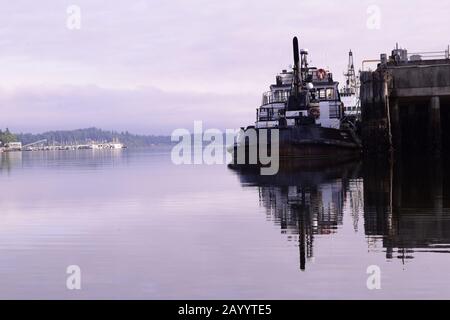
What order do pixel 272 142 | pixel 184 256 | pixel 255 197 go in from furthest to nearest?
pixel 272 142 → pixel 255 197 → pixel 184 256

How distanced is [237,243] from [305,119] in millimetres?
37701

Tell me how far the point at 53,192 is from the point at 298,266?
75.1 ft

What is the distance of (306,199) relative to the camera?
24.2 metres

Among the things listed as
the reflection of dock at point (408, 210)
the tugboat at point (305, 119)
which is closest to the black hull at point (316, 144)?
the tugboat at point (305, 119)

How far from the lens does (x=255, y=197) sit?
26422mm

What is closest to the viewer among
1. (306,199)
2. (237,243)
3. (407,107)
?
(237,243)

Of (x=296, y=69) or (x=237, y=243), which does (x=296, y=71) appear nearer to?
(x=296, y=69)

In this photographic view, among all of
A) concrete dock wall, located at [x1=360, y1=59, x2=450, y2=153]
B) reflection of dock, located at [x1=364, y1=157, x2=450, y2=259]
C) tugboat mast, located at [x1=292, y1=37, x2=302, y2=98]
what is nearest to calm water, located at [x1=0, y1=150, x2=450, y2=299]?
reflection of dock, located at [x1=364, y1=157, x2=450, y2=259]

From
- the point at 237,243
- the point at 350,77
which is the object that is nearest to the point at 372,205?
the point at 237,243

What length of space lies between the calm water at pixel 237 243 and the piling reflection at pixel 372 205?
4 centimetres

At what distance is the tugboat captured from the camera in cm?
5141

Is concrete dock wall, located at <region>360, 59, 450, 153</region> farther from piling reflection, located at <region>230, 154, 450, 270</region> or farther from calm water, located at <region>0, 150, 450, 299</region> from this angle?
calm water, located at <region>0, 150, 450, 299</region>
